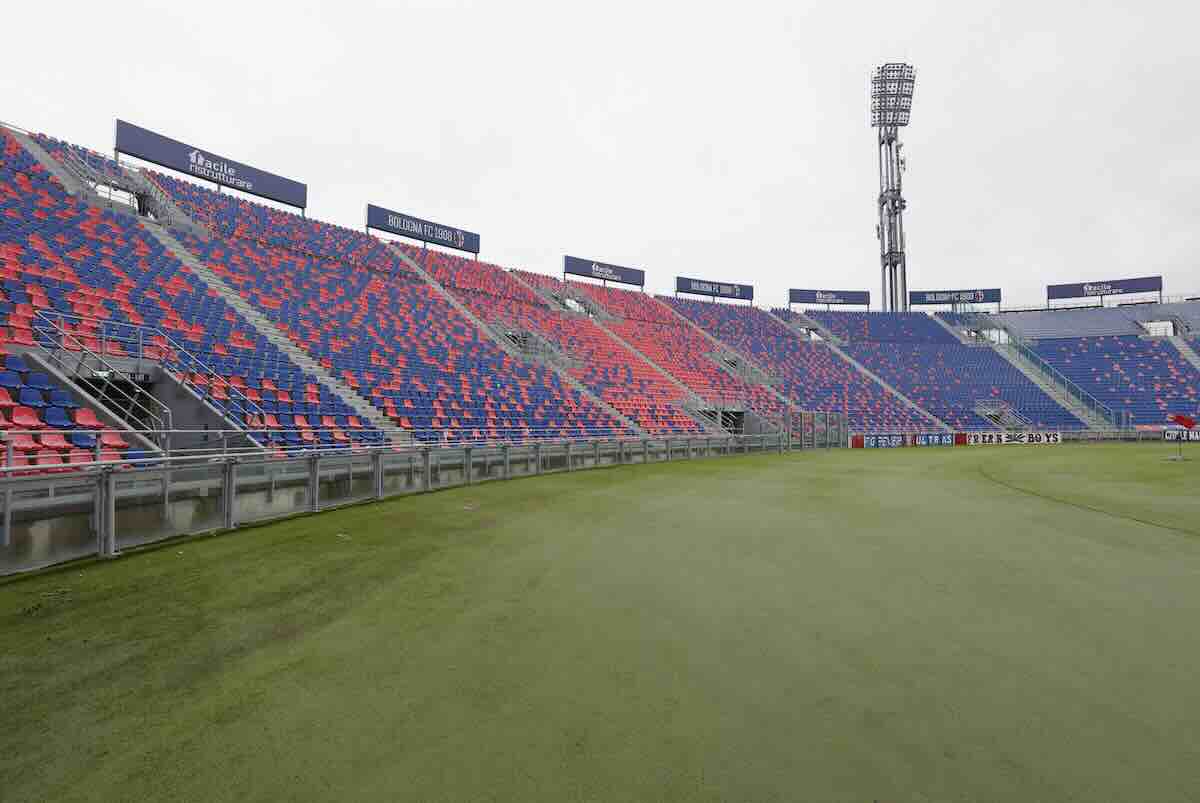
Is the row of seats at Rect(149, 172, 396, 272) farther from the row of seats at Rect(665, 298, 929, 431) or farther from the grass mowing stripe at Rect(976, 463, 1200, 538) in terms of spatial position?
the grass mowing stripe at Rect(976, 463, 1200, 538)

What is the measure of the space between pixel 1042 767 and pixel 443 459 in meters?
10.6

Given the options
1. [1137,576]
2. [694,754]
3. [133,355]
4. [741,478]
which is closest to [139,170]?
[133,355]

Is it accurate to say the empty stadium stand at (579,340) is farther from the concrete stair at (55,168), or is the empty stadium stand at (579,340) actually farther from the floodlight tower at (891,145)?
the floodlight tower at (891,145)

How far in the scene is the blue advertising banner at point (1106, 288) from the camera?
49.0 meters

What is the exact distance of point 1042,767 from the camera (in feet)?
7.68

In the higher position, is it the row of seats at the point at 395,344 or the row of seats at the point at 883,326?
the row of seats at the point at 883,326

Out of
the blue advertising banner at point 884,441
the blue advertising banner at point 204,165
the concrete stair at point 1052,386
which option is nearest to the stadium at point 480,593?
the blue advertising banner at point 204,165

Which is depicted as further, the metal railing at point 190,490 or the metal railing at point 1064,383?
the metal railing at point 1064,383

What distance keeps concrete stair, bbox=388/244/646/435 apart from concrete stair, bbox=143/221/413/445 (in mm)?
10233

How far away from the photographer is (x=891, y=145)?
1916 inches

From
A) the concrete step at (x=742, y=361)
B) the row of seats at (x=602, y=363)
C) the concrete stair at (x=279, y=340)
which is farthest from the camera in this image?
the concrete step at (x=742, y=361)

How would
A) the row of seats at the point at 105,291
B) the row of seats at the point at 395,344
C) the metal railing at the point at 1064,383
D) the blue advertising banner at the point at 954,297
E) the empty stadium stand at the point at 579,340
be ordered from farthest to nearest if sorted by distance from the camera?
the blue advertising banner at the point at 954,297
the metal railing at the point at 1064,383
the empty stadium stand at the point at 579,340
the row of seats at the point at 395,344
the row of seats at the point at 105,291

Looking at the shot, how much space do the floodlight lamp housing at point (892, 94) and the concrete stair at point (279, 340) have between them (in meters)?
53.6

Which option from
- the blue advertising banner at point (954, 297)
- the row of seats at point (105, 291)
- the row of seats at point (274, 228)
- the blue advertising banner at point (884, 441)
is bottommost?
the blue advertising banner at point (884, 441)
